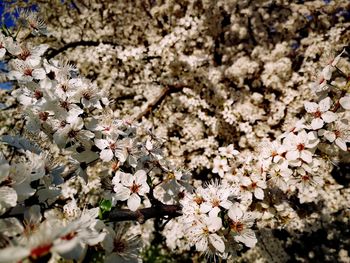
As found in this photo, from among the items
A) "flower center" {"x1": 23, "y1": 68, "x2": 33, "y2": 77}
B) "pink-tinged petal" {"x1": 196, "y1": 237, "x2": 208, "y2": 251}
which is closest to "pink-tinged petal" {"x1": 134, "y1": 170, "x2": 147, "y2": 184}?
"pink-tinged petal" {"x1": 196, "y1": 237, "x2": 208, "y2": 251}

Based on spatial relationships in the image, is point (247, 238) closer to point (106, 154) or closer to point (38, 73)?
point (106, 154)

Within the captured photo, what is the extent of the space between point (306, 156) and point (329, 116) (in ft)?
1.08

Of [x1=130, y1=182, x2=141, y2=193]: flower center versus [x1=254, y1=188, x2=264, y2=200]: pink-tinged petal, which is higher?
[x1=130, y1=182, x2=141, y2=193]: flower center

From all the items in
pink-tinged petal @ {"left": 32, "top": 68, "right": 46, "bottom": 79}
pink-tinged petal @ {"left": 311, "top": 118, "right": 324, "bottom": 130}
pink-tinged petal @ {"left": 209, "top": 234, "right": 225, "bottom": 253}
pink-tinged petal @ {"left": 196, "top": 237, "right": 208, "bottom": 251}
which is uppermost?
pink-tinged petal @ {"left": 32, "top": 68, "right": 46, "bottom": 79}

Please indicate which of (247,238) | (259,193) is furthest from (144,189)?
(259,193)

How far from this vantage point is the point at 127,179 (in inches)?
85.3

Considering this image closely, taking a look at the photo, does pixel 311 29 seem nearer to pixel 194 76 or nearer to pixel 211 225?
pixel 194 76

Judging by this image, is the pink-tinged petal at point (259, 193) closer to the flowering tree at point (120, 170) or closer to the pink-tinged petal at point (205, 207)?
the flowering tree at point (120, 170)

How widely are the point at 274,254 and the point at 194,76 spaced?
3617 mm

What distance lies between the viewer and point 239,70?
5582 mm

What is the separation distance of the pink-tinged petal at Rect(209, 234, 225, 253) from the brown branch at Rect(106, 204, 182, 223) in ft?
1.13

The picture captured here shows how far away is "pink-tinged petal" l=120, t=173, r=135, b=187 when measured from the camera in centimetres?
215

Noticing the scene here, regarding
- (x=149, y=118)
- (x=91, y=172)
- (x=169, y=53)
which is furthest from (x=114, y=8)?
(x=91, y=172)

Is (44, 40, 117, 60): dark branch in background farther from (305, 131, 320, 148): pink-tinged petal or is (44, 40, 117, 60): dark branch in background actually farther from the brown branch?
(305, 131, 320, 148): pink-tinged petal
